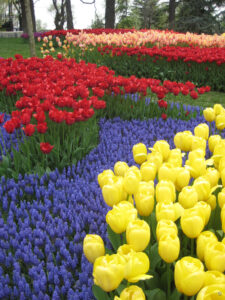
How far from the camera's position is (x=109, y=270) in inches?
42.5

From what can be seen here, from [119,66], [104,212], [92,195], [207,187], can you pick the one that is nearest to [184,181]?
[207,187]

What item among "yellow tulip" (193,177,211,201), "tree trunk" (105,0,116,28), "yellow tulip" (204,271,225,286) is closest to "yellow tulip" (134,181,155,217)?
"yellow tulip" (193,177,211,201)

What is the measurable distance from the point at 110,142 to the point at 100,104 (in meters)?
0.47

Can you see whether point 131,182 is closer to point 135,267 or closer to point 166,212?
point 166,212

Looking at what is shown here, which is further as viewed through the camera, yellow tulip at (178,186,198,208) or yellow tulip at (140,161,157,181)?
yellow tulip at (140,161,157,181)

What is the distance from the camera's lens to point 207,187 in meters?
1.56

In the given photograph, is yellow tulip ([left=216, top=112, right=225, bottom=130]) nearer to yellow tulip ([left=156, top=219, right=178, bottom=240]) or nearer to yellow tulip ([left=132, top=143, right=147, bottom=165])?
yellow tulip ([left=132, top=143, right=147, bottom=165])

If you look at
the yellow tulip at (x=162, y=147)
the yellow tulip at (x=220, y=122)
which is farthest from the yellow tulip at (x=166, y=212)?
the yellow tulip at (x=220, y=122)

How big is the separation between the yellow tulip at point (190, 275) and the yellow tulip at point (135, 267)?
0.11 m

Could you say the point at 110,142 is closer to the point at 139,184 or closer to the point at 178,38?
the point at 139,184

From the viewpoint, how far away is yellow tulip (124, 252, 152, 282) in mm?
1108

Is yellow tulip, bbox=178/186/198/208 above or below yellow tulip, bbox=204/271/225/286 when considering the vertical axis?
above

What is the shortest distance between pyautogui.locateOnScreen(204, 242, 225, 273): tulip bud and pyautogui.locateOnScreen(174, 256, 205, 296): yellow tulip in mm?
92

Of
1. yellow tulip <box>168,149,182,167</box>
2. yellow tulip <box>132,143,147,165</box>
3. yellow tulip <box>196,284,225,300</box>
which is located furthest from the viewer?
yellow tulip <box>132,143,147,165</box>
